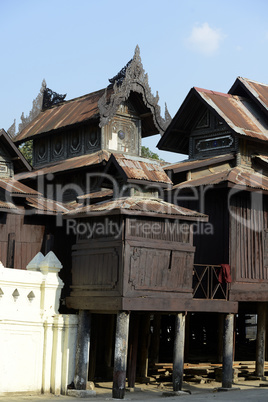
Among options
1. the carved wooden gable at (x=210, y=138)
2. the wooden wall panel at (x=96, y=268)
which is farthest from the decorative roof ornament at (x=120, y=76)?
the wooden wall panel at (x=96, y=268)

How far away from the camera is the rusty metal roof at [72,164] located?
93.3 feet

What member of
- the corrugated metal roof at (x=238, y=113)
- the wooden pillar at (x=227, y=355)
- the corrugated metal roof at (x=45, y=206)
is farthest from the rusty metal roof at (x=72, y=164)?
the wooden pillar at (x=227, y=355)

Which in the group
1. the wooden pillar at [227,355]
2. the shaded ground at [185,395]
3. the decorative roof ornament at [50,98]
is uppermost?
the decorative roof ornament at [50,98]

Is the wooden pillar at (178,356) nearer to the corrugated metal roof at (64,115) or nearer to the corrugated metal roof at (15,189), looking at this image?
the corrugated metal roof at (15,189)

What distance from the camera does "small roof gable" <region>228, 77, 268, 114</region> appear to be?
26766mm

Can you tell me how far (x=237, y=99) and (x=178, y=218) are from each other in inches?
324

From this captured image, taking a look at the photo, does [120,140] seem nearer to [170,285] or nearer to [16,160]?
Result: [16,160]

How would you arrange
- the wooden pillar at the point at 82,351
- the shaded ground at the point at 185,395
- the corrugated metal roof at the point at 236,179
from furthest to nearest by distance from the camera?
the corrugated metal roof at the point at 236,179 < the wooden pillar at the point at 82,351 < the shaded ground at the point at 185,395

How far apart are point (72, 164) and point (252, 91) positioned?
7.34m

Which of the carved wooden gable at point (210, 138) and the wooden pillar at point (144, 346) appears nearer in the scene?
the wooden pillar at point (144, 346)

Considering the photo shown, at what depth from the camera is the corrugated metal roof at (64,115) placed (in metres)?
31.0

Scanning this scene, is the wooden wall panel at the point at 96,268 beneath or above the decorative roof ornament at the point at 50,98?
beneath

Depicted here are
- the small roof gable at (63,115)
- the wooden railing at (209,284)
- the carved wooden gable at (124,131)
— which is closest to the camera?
Result: the wooden railing at (209,284)

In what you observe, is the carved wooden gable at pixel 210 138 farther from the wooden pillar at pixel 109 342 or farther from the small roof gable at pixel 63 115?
the wooden pillar at pixel 109 342
